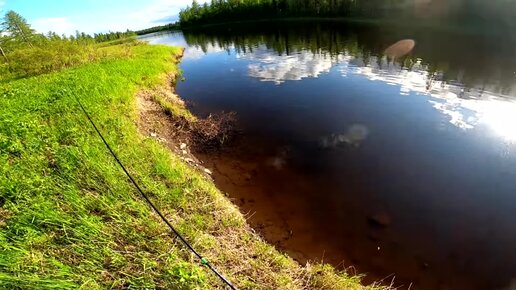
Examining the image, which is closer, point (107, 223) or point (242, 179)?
point (107, 223)

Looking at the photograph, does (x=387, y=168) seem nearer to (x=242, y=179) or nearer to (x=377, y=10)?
(x=242, y=179)

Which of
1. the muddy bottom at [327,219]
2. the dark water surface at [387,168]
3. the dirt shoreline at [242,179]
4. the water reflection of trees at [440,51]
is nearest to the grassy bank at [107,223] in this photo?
the dirt shoreline at [242,179]

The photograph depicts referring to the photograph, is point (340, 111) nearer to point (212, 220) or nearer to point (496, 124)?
point (496, 124)

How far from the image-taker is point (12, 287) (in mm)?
4668

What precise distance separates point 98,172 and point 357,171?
968 cm

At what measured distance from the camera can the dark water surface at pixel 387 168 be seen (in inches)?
336

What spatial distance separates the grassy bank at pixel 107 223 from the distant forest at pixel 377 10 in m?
50.9

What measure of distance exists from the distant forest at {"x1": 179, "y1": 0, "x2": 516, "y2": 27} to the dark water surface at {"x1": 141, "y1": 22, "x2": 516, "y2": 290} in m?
24.1

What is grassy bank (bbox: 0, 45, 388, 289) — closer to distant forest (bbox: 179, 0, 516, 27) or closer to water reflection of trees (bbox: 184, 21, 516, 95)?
water reflection of trees (bbox: 184, 21, 516, 95)

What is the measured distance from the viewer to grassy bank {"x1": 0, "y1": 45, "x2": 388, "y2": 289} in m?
A: 5.51

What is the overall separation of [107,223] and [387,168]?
418 inches

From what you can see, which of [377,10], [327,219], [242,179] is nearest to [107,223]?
[242,179]

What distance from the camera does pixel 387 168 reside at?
1229cm

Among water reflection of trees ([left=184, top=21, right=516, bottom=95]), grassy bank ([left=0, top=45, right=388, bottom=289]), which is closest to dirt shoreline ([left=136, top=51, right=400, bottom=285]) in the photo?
grassy bank ([left=0, top=45, right=388, bottom=289])
